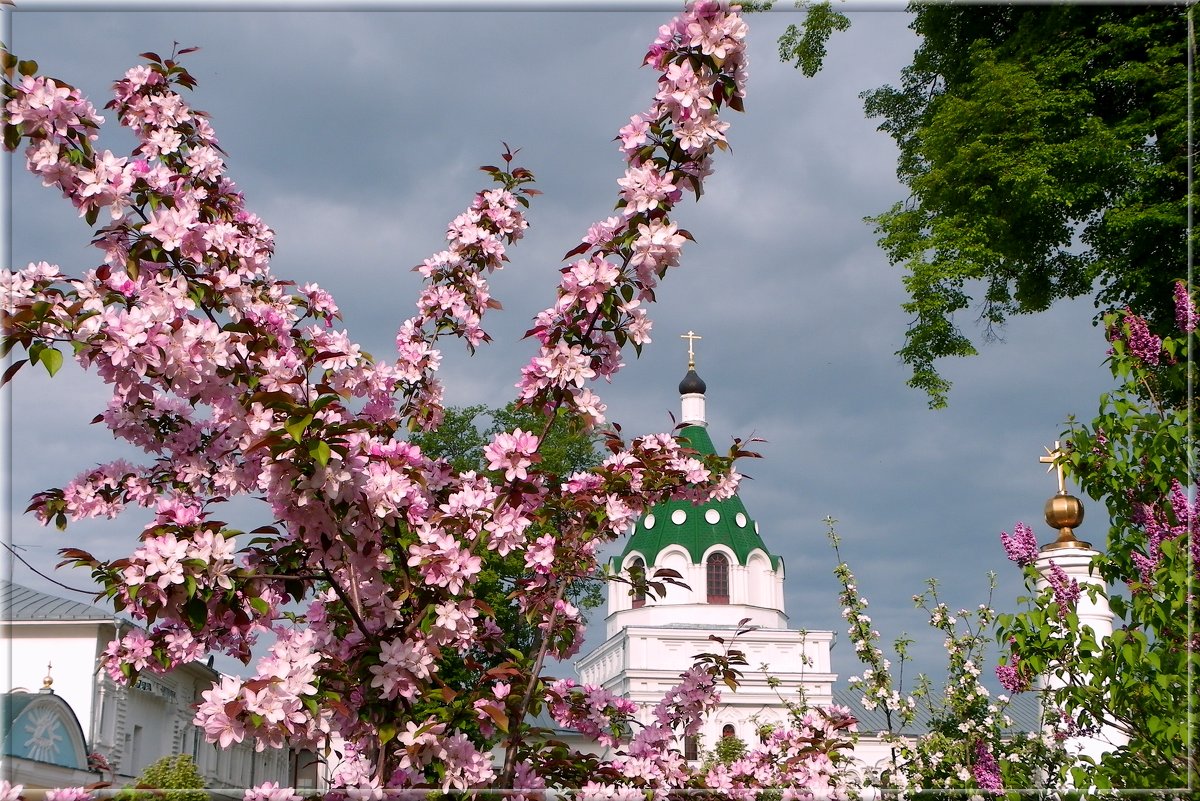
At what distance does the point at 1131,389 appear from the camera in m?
4.50

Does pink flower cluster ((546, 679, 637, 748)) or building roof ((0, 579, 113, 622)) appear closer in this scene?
pink flower cluster ((546, 679, 637, 748))

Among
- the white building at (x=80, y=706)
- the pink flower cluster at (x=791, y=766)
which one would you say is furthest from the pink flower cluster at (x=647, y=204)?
the white building at (x=80, y=706)

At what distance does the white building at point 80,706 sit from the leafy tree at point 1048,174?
8189mm

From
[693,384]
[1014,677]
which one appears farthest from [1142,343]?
[693,384]

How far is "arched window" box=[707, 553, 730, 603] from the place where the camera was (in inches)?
1580

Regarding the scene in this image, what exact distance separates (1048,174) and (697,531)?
3168 cm

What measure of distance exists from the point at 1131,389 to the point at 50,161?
4283mm

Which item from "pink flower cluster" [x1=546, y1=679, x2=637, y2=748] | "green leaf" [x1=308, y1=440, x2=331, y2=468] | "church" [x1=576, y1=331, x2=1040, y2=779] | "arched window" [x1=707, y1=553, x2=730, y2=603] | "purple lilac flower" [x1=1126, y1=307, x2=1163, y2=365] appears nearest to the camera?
"green leaf" [x1=308, y1=440, x2=331, y2=468]

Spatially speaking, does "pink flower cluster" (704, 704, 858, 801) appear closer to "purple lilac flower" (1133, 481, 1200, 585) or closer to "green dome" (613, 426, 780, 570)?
"purple lilac flower" (1133, 481, 1200, 585)

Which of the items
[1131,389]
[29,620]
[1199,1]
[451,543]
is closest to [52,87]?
[451,543]

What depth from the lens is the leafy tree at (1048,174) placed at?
9375mm

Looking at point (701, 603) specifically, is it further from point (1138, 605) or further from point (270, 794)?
point (270, 794)

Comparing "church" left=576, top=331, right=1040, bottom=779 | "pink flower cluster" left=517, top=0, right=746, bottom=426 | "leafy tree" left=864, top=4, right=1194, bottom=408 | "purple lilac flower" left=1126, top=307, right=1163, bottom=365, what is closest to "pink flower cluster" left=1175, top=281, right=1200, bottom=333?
"purple lilac flower" left=1126, top=307, right=1163, bottom=365

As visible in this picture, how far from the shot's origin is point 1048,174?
940 cm
